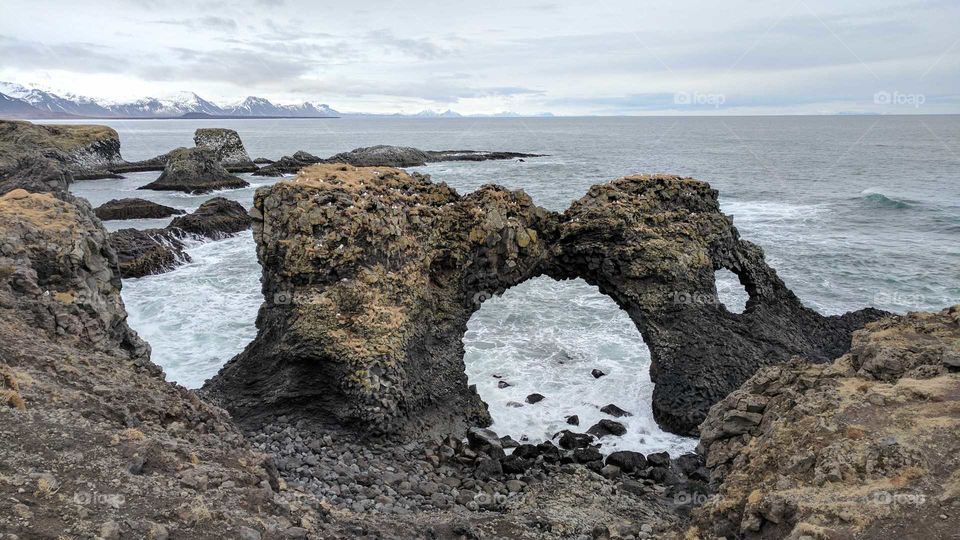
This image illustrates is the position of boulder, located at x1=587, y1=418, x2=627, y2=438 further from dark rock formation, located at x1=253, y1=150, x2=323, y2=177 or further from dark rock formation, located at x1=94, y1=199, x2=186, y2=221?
dark rock formation, located at x1=253, y1=150, x2=323, y2=177

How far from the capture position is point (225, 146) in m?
96.1

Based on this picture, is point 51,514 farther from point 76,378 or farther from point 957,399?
point 957,399

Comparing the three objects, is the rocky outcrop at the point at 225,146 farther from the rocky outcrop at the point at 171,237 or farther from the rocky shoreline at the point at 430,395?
the rocky shoreline at the point at 430,395

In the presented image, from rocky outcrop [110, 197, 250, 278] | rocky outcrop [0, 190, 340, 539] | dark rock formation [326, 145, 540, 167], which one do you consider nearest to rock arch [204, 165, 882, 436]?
rocky outcrop [0, 190, 340, 539]

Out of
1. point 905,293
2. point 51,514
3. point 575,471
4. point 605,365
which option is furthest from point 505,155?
point 51,514

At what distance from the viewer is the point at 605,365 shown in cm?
2530

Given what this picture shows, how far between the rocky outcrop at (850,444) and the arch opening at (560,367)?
297 inches

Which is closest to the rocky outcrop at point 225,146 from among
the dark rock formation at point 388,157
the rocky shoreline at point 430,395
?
the dark rock formation at point 388,157

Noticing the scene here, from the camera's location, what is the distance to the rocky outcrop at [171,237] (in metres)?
38.1

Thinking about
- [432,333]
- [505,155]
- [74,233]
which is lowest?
[432,333]

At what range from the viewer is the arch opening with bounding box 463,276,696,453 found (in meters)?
20.8

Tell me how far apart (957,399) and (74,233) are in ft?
67.4

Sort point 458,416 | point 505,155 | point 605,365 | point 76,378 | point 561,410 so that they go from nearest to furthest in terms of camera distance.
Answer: point 76,378, point 458,416, point 561,410, point 605,365, point 505,155

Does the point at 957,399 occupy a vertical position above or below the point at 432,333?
above
